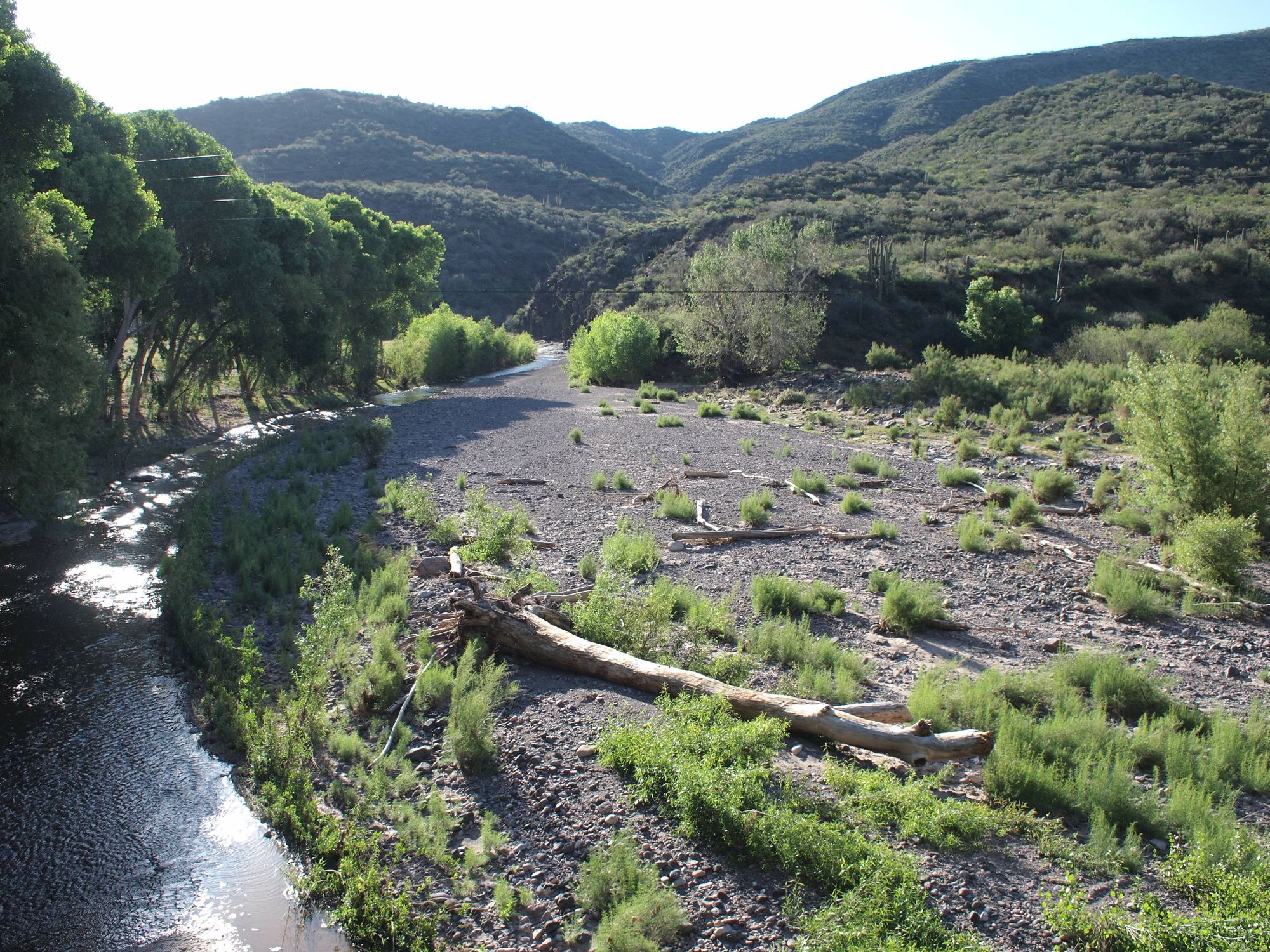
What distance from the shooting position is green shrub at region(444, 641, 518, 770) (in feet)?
22.1

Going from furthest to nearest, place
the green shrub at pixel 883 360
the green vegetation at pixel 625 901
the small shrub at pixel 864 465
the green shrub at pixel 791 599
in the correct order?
1. the green shrub at pixel 883 360
2. the small shrub at pixel 864 465
3. the green shrub at pixel 791 599
4. the green vegetation at pixel 625 901

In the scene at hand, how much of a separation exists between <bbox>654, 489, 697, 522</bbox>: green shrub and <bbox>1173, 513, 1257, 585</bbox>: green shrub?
285 inches

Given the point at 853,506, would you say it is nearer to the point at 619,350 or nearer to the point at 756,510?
the point at 756,510

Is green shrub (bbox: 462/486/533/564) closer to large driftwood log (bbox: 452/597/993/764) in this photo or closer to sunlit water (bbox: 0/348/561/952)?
large driftwood log (bbox: 452/597/993/764)

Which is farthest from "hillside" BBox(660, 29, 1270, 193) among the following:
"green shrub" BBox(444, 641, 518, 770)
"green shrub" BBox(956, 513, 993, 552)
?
"green shrub" BBox(444, 641, 518, 770)

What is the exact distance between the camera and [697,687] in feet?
23.5

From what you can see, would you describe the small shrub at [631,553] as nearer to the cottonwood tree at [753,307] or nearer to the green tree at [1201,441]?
the green tree at [1201,441]

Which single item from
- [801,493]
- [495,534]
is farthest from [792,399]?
[495,534]

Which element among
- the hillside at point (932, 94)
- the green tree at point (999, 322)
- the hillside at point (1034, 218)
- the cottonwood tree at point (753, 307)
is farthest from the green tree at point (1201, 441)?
the hillside at point (932, 94)

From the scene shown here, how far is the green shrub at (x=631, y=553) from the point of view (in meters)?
11.3

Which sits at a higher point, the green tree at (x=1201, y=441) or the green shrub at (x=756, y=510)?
the green tree at (x=1201, y=441)

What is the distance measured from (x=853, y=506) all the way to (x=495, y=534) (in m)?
6.64

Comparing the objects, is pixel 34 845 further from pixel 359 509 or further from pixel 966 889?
pixel 359 509

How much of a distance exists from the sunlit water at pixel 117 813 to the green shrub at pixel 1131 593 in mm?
9065
